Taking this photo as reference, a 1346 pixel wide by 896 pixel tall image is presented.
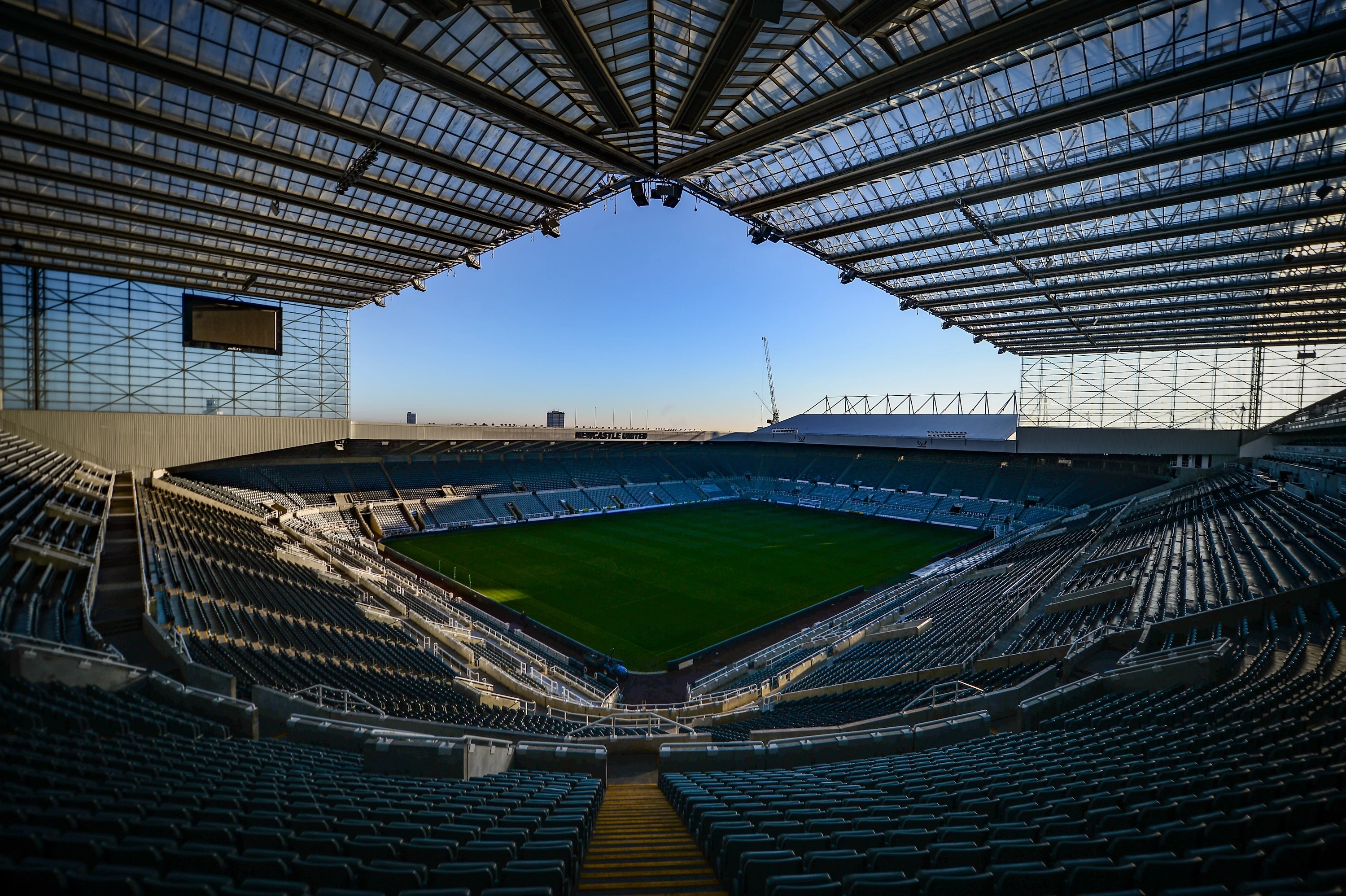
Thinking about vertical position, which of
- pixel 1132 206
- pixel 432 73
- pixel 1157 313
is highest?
pixel 432 73

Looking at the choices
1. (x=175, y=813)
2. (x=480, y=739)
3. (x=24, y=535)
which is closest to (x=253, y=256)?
(x=24, y=535)

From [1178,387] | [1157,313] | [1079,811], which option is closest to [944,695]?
[1079,811]

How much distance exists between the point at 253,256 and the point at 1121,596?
123 feet

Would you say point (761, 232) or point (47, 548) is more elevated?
point (761, 232)

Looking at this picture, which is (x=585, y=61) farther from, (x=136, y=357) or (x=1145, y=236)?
(x=136, y=357)

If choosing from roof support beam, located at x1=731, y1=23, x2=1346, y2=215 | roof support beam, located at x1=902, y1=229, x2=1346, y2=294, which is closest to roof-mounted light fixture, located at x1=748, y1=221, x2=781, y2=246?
roof support beam, located at x1=731, y1=23, x2=1346, y2=215

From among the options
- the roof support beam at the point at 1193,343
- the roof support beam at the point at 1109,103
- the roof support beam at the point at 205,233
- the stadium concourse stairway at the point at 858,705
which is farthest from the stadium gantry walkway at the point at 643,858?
the roof support beam at the point at 1193,343

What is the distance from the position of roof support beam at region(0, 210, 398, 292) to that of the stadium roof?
0.16m

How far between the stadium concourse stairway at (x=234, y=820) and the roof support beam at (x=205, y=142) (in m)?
15.5

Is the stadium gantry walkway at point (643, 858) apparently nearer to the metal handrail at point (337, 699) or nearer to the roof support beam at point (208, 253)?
the metal handrail at point (337, 699)

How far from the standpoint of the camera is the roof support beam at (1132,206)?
15547 mm

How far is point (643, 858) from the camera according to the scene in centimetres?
516

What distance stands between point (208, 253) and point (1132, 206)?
124ft

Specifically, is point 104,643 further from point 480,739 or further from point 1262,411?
point 1262,411
